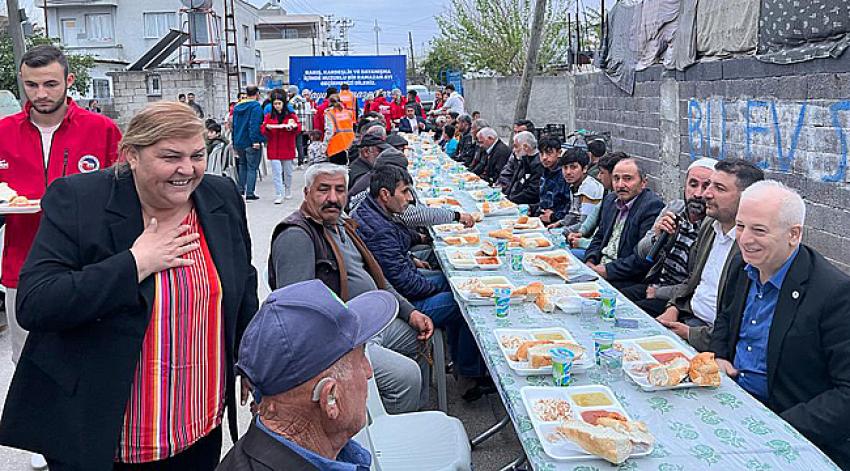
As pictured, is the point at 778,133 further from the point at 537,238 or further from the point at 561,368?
the point at 561,368

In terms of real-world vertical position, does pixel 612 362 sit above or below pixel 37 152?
below

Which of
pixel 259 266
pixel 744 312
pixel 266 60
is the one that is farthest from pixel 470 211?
pixel 266 60

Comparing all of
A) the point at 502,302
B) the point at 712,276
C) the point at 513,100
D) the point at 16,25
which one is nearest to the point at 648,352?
the point at 502,302

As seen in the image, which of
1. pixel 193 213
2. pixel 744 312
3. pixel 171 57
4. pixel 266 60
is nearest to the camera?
pixel 193 213

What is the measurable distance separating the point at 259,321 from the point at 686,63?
7925 millimetres

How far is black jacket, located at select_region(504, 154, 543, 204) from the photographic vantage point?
344 inches

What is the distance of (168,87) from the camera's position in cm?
2145

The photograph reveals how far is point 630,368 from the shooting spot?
2.84 metres

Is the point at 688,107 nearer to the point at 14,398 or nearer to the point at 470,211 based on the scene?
the point at 470,211

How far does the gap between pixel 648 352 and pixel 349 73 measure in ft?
71.9

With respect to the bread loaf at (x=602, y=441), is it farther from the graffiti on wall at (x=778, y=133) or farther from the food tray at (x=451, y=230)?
the graffiti on wall at (x=778, y=133)

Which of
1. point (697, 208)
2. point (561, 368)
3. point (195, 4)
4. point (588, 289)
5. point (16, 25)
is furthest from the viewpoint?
point (195, 4)

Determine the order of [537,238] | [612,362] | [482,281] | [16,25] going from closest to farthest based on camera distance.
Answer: [612,362]
[482,281]
[537,238]
[16,25]

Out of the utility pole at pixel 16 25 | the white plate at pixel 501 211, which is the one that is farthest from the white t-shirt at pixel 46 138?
the utility pole at pixel 16 25
